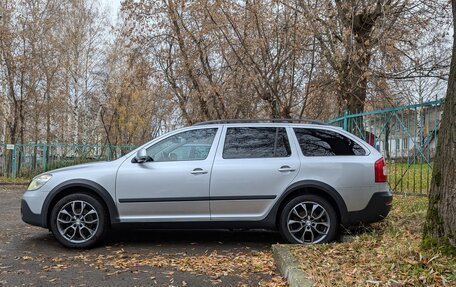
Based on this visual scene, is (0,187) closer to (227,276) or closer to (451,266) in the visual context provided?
(227,276)

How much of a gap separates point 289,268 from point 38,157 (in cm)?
1714

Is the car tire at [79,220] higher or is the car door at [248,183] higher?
the car door at [248,183]

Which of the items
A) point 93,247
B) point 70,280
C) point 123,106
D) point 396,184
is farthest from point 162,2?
point 123,106

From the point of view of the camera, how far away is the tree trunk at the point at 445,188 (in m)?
4.10

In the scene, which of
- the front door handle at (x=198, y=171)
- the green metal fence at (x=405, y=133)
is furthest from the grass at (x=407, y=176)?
Result: the front door handle at (x=198, y=171)

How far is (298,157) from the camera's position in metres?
6.10

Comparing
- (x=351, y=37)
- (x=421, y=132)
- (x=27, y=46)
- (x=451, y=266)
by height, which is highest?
(x=27, y=46)

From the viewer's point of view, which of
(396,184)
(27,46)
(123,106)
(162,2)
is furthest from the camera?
(123,106)

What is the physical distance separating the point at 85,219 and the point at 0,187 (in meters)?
12.7

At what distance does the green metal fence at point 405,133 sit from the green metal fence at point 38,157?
12.2 metres

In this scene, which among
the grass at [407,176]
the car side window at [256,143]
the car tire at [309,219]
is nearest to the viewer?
the car tire at [309,219]

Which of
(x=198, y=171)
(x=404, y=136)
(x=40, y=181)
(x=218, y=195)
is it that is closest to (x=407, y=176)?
(x=404, y=136)

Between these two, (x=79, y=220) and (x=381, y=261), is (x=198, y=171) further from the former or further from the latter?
(x=381, y=261)

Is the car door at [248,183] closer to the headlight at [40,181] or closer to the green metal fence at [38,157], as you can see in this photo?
the headlight at [40,181]
